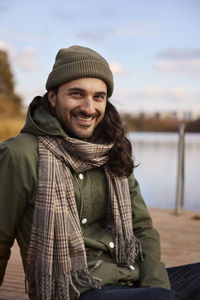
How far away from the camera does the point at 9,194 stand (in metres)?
1.64

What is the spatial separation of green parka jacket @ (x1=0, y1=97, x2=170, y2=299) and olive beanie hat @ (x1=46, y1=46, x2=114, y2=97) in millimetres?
147

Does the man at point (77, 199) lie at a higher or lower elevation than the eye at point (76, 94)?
lower

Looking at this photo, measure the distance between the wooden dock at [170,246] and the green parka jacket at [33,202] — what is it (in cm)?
81

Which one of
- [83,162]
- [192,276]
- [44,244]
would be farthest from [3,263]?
[192,276]

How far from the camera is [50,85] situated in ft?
5.90

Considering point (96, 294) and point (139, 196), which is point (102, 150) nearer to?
point (139, 196)

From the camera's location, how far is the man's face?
1.75 metres

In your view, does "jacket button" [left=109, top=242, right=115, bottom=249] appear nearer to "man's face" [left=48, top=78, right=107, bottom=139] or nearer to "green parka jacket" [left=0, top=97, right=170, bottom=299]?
"green parka jacket" [left=0, top=97, right=170, bottom=299]

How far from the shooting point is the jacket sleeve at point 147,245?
1778mm

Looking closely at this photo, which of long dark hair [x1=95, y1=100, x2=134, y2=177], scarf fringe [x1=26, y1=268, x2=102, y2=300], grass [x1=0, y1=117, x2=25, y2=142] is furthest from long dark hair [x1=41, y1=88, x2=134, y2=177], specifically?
grass [x1=0, y1=117, x2=25, y2=142]

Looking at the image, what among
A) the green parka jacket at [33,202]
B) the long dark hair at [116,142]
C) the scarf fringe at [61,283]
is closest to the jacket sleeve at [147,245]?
the green parka jacket at [33,202]

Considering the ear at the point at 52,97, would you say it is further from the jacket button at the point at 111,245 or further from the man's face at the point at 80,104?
the jacket button at the point at 111,245

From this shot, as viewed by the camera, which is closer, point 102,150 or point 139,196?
point 102,150

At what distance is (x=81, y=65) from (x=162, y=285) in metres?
0.90
